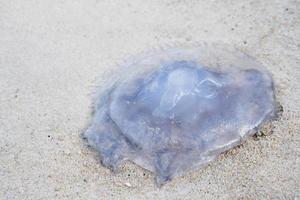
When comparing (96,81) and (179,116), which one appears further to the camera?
(96,81)

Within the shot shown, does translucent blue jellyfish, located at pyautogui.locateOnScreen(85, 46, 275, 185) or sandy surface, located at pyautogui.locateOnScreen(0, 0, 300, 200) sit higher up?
translucent blue jellyfish, located at pyautogui.locateOnScreen(85, 46, 275, 185)

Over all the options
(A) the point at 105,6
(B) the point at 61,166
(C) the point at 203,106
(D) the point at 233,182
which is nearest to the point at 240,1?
(A) the point at 105,6

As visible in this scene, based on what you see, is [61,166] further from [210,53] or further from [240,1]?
[240,1]

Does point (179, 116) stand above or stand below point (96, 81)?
above

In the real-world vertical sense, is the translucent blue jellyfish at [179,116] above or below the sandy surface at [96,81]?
above
